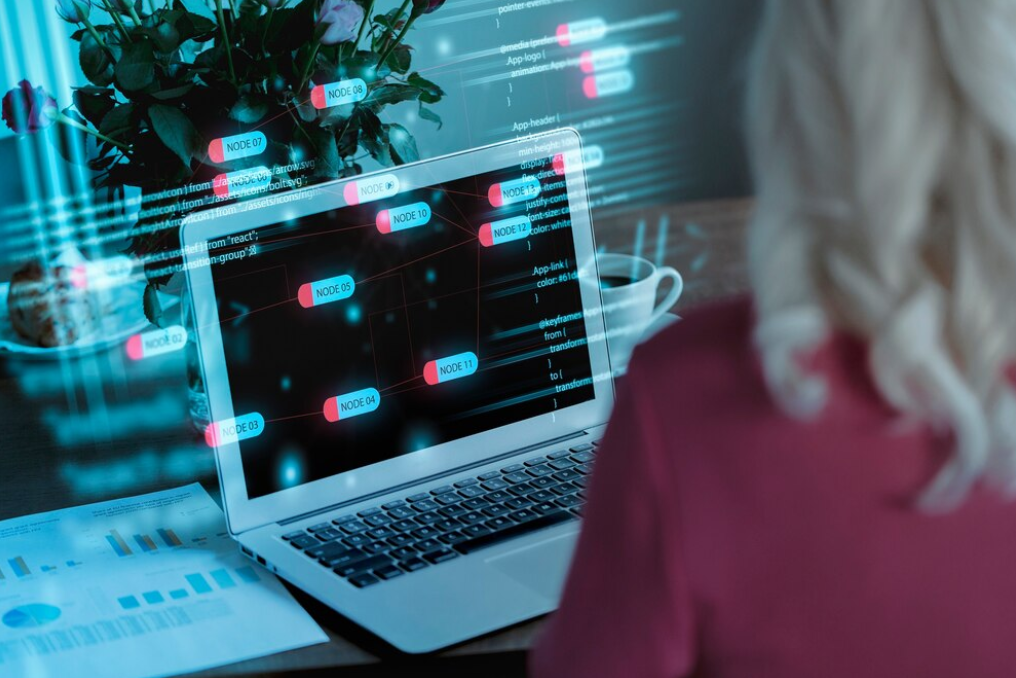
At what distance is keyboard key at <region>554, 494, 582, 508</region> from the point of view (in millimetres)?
836

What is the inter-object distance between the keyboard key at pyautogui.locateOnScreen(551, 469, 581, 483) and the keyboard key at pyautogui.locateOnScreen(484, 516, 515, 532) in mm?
77

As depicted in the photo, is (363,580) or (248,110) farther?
(248,110)

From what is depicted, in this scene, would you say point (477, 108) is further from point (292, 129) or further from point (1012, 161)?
point (1012, 161)

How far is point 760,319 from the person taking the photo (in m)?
0.47

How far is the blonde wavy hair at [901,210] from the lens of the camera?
17.5 inches

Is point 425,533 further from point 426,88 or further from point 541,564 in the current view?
point 426,88

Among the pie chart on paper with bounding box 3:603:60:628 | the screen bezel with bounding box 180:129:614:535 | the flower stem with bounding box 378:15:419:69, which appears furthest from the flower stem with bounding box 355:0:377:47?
the pie chart on paper with bounding box 3:603:60:628

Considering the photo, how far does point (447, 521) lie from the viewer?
816 mm

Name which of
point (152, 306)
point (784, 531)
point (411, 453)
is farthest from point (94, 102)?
point (784, 531)

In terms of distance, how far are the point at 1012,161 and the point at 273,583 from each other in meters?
0.56

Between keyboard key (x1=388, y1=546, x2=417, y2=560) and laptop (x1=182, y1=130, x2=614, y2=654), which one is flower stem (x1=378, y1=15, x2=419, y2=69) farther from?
keyboard key (x1=388, y1=546, x2=417, y2=560)

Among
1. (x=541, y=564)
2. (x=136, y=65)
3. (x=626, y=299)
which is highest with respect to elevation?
(x=136, y=65)

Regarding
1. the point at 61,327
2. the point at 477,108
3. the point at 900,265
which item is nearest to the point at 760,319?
the point at 900,265

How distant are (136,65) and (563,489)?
476mm
